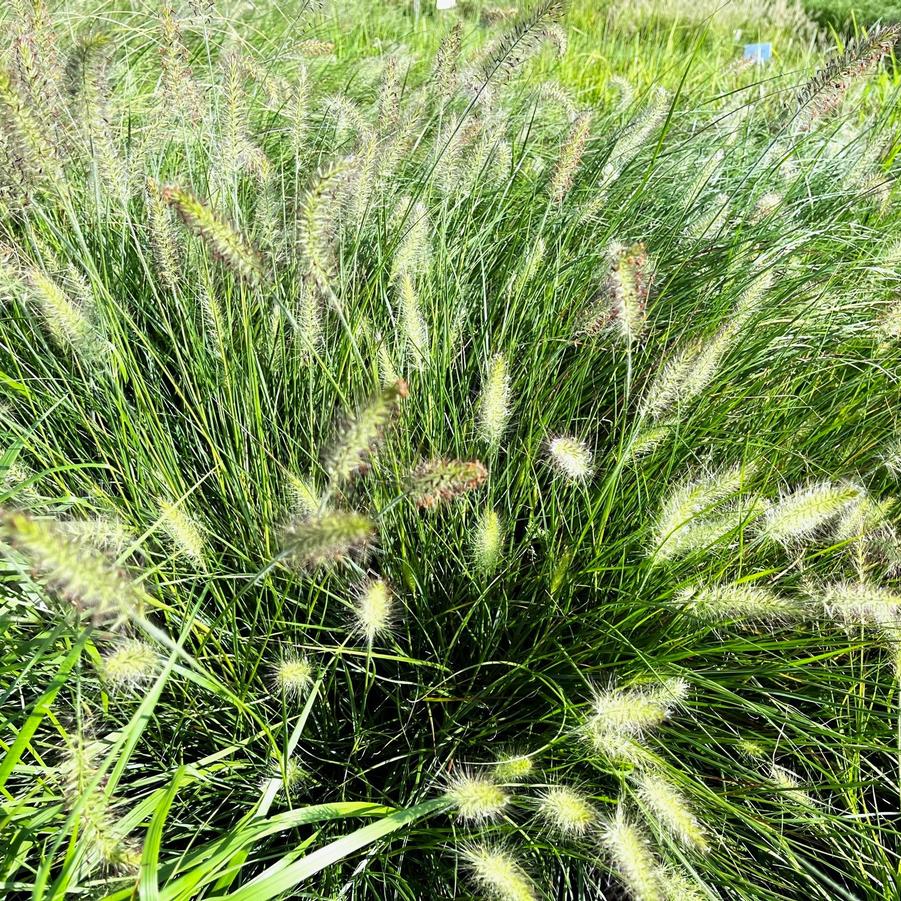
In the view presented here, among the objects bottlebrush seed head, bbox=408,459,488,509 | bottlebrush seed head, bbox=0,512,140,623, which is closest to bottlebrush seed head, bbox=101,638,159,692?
bottlebrush seed head, bbox=0,512,140,623

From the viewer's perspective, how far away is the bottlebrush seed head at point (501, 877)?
52.7 inches

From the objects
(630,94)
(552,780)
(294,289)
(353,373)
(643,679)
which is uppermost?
(630,94)

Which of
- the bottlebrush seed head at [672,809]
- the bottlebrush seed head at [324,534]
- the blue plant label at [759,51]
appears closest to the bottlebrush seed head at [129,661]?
the bottlebrush seed head at [324,534]

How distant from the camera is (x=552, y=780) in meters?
1.71

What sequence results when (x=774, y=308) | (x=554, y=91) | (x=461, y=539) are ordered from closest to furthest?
(x=461, y=539), (x=774, y=308), (x=554, y=91)

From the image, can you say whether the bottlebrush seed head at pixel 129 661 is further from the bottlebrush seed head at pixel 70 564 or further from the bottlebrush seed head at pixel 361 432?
the bottlebrush seed head at pixel 361 432

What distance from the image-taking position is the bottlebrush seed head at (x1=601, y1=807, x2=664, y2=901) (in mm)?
1288

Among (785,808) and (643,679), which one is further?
(643,679)

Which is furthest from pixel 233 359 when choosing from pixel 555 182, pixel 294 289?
pixel 555 182

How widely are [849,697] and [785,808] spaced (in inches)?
14.8

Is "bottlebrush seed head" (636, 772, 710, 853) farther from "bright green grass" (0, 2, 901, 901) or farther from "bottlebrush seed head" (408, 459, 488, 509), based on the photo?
"bottlebrush seed head" (408, 459, 488, 509)

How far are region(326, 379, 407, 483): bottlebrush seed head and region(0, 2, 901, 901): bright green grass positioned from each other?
201 millimetres

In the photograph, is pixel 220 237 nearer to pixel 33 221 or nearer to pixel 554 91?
pixel 33 221

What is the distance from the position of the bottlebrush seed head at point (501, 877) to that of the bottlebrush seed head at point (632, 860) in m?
0.15
